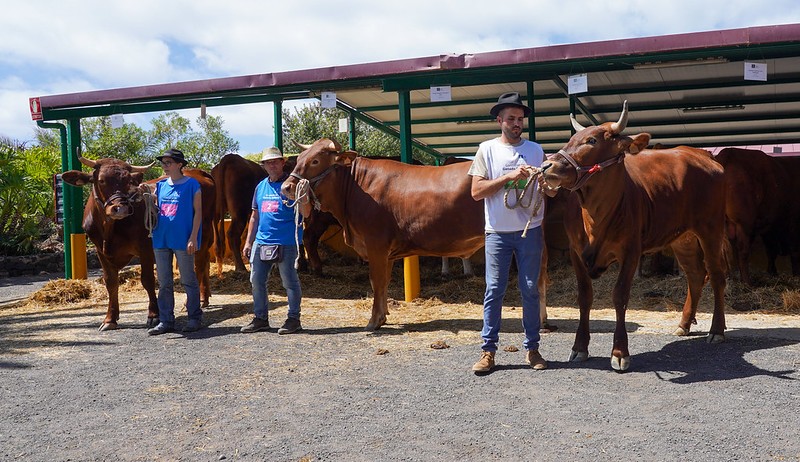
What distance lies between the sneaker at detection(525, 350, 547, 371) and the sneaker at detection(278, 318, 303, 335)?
2.74 metres

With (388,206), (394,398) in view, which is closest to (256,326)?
(388,206)

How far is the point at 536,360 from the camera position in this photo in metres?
5.29

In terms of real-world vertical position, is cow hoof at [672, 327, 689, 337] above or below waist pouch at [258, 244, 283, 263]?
below

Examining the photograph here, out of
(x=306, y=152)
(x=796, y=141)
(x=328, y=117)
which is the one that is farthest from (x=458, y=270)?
(x=328, y=117)

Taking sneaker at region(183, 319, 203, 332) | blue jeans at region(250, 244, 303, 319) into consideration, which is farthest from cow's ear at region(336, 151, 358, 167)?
sneaker at region(183, 319, 203, 332)

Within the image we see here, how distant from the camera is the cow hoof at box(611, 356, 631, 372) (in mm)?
5129

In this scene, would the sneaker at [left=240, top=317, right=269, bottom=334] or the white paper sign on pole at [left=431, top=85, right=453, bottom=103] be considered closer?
the sneaker at [left=240, top=317, right=269, bottom=334]

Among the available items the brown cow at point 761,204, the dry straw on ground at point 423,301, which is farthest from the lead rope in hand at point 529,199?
the brown cow at point 761,204

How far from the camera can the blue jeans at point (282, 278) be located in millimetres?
7129

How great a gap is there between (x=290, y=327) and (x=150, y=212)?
189cm

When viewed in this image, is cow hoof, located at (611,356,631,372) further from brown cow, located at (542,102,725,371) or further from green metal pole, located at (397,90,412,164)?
green metal pole, located at (397,90,412,164)

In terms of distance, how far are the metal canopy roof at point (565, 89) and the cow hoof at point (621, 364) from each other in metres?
4.06

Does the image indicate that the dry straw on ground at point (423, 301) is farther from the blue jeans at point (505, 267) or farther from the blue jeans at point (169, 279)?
the blue jeans at point (505, 267)

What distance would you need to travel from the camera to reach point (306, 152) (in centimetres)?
718
